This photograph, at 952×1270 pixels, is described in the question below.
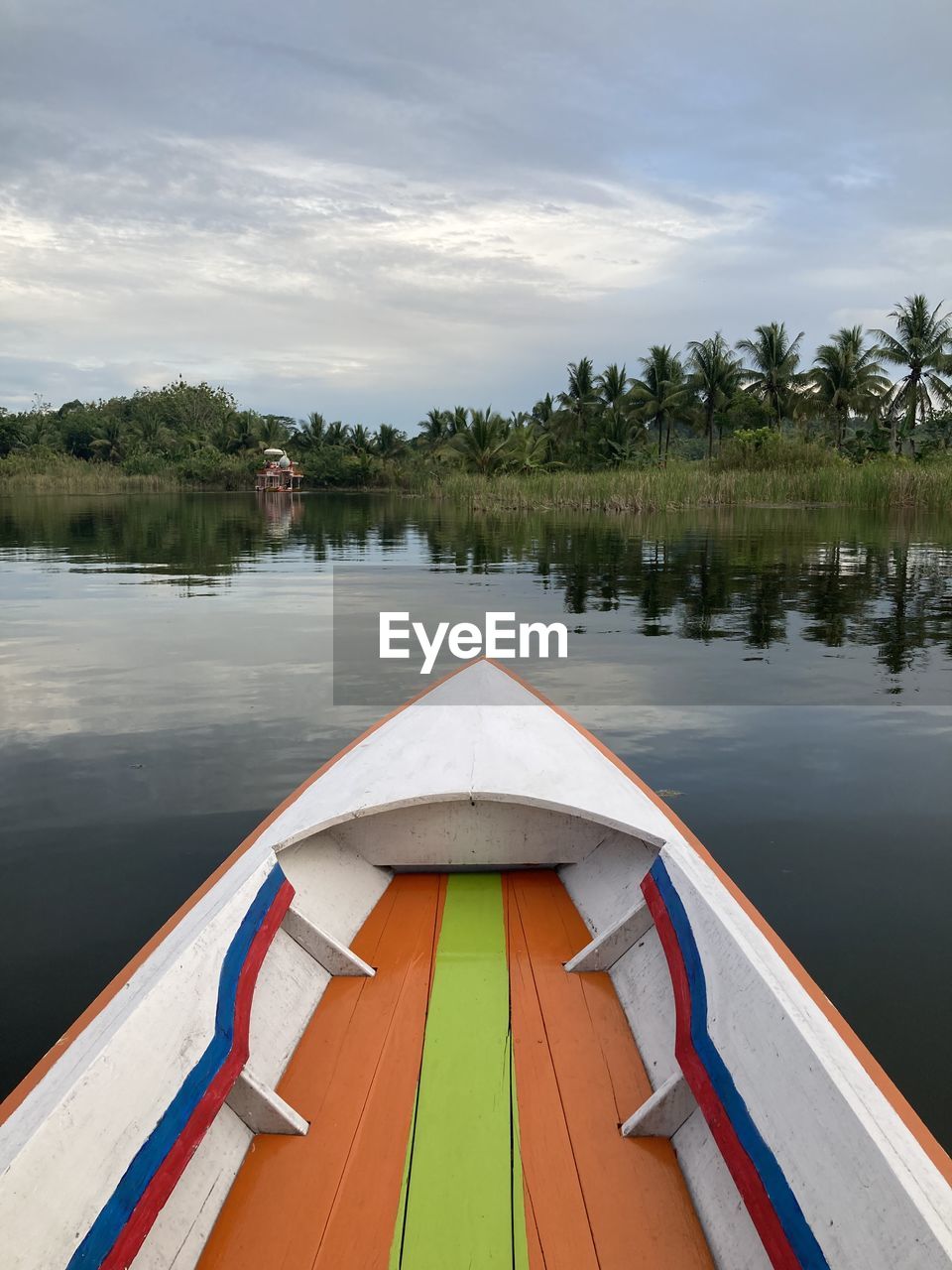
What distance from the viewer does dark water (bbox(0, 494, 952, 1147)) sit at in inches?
141


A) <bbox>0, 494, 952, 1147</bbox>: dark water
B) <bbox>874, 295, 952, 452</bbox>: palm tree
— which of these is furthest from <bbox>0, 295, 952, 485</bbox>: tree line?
<bbox>0, 494, 952, 1147</bbox>: dark water

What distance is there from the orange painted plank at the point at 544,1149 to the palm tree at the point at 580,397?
179 feet

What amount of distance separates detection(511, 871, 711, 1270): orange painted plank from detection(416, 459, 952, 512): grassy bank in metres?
28.1

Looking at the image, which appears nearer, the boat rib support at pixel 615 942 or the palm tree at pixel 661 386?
the boat rib support at pixel 615 942

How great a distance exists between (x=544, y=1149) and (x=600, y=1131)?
0.55 feet

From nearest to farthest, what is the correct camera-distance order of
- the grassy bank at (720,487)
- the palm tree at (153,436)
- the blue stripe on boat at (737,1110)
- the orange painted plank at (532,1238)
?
the blue stripe on boat at (737,1110) < the orange painted plank at (532,1238) < the grassy bank at (720,487) < the palm tree at (153,436)

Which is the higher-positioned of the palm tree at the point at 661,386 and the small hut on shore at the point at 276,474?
the palm tree at the point at 661,386

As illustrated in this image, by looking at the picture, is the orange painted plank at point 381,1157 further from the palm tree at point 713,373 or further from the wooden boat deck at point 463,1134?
the palm tree at point 713,373

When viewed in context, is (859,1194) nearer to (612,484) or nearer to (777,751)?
(777,751)

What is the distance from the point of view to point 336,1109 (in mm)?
2291

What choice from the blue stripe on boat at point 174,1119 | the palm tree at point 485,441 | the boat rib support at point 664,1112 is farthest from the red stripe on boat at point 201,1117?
the palm tree at point 485,441
